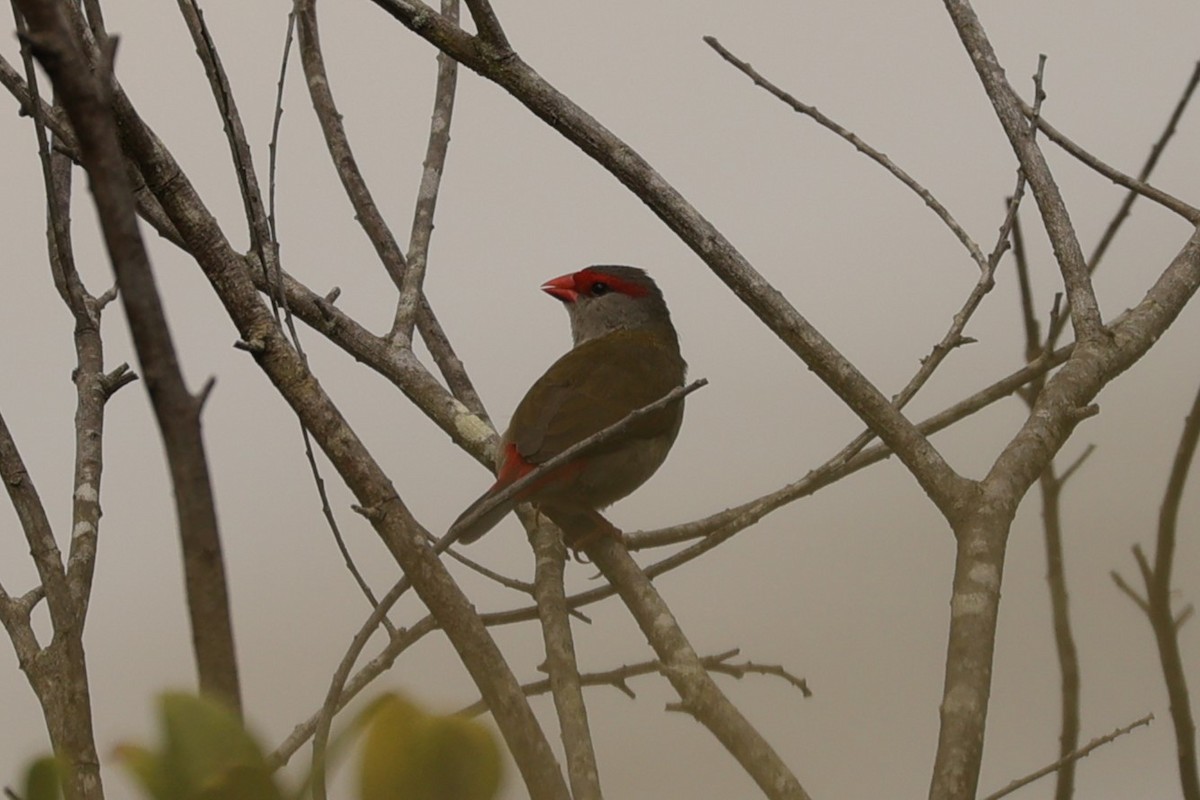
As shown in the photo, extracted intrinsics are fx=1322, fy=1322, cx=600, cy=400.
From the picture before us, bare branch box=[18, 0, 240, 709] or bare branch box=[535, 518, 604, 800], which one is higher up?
bare branch box=[535, 518, 604, 800]

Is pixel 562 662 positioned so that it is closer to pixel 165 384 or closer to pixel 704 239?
pixel 704 239

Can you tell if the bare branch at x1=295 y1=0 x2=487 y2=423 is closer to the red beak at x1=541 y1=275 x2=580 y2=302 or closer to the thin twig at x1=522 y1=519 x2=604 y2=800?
the thin twig at x1=522 y1=519 x2=604 y2=800

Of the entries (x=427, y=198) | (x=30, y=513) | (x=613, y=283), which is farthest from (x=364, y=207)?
(x=613, y=283)

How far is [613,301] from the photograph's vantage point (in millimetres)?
4496

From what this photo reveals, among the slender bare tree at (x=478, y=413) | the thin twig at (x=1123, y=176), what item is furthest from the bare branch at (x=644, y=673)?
the thin twig at (x=1123, y=176)

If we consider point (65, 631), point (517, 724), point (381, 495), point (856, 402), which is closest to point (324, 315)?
point (65, 631)

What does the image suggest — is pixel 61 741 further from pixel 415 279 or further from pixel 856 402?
pixel 415 279

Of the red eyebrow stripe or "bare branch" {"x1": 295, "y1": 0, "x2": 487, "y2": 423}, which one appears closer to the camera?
"bare branch" {"x1": 295, "y1": 0, "x2": 487, "y2": 423}

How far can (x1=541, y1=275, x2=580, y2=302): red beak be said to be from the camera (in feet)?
15.0

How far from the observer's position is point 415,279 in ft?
10.0

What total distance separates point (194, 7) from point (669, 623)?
1.16 m

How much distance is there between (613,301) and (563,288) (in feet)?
0.69

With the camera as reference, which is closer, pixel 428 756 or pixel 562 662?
pixel 428 756

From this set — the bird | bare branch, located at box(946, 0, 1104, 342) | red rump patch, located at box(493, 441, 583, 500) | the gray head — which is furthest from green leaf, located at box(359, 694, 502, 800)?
the gray head
